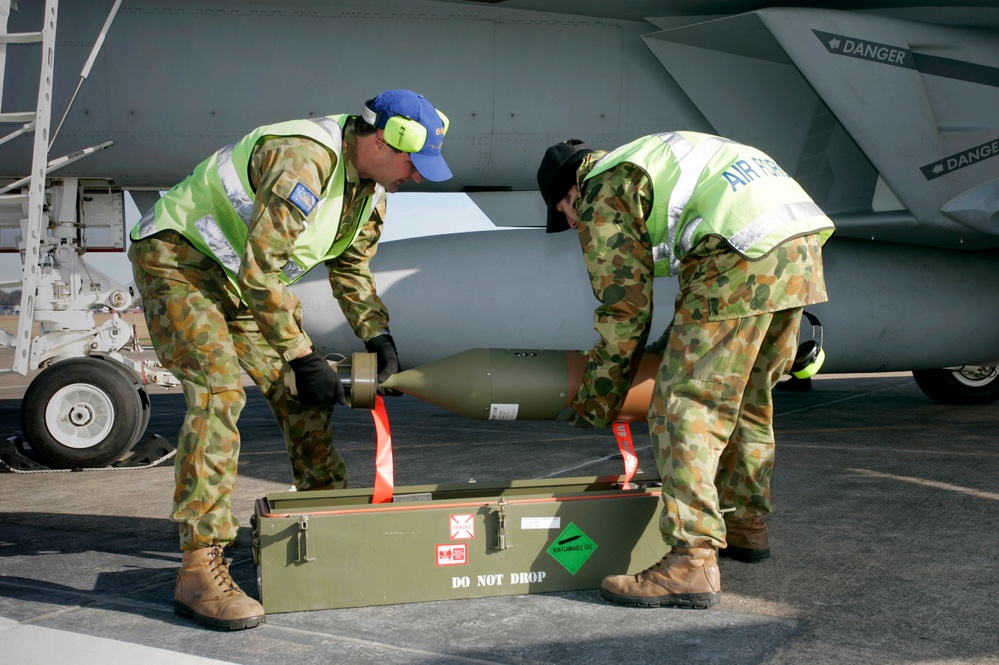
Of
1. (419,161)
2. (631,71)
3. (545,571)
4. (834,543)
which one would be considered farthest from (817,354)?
(631,71)

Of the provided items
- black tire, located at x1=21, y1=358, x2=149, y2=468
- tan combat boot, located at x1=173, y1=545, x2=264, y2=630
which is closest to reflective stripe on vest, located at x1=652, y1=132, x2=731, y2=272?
tan combat boot, located at x1=173, y1=545, x2=264, y2=630

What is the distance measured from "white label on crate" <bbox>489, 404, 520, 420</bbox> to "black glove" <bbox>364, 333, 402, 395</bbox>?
16.0 inches

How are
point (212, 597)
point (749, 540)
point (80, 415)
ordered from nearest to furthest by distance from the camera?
point (212, 597) → point (749, 540) → point (80, 415)

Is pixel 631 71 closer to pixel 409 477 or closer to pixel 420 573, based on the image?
pixel 409 477

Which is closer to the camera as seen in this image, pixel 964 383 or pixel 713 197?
pixel 713 197

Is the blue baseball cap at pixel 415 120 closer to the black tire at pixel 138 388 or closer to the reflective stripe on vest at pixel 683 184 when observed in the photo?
the reflective stripe on vest at pixel 683 184

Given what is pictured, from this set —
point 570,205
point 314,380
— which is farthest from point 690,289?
point 314,380

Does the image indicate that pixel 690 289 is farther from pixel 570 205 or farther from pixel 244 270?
pixel 244 270

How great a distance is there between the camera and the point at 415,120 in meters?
3.27

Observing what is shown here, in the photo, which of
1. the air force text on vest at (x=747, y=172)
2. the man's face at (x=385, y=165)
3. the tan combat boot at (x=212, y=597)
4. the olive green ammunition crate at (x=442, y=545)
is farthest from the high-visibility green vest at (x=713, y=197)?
the tan combat boot at (x=212, y=597)

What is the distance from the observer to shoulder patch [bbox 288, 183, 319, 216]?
307 centimetres

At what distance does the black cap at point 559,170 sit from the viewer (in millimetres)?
3432

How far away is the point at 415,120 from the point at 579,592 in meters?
1.81

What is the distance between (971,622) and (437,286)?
4141 millimetres
